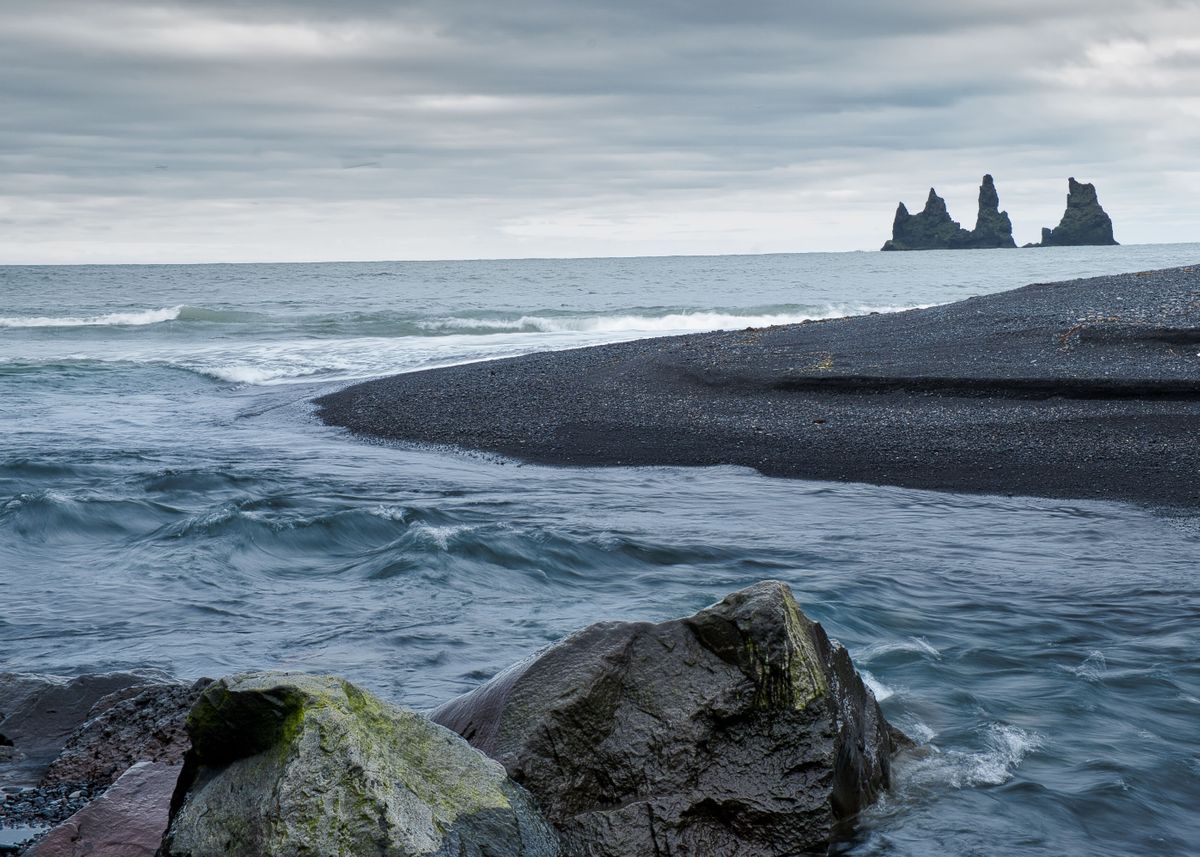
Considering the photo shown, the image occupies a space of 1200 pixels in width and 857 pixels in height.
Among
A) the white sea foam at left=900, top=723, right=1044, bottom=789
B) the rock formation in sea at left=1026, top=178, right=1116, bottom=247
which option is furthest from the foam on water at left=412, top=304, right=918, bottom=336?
the rock formation in sea at left=1026, top=178, right=1116, bottom=247

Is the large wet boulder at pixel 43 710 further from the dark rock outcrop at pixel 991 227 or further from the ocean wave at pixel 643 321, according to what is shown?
the dark rock outcrop at pixel 991 227

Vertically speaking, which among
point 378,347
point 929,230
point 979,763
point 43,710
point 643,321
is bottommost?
point 979,763

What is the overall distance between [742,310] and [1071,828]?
3842cm

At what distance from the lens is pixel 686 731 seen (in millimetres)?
4543

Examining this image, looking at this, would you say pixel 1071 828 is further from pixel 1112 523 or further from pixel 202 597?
pixel 202 597

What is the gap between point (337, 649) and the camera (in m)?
7.29

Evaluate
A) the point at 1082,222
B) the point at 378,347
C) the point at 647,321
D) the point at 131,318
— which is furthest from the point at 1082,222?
the point at 378,347

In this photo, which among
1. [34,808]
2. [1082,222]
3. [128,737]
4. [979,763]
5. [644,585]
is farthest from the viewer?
[1082,222]

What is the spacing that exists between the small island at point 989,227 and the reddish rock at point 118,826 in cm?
14476

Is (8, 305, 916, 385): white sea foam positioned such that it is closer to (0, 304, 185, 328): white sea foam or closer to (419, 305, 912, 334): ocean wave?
(419, 305, 912, 334): ocean wave

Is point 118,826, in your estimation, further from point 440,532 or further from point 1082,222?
point 1082,222

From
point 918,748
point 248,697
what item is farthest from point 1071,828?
point 248,697

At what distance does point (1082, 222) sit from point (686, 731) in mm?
145135

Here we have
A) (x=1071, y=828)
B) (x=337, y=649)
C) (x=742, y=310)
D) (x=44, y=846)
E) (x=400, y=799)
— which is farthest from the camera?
(x=742, y=310)
